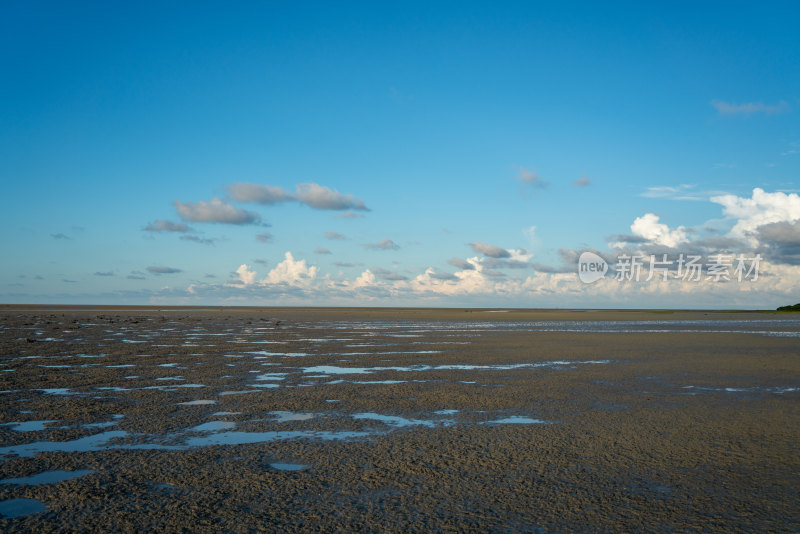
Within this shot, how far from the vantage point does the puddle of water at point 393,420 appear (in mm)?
9133

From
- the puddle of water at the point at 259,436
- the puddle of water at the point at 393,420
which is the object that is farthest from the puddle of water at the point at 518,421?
the puddle of water at the point at 259,436

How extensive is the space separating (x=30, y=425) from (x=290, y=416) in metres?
3.82

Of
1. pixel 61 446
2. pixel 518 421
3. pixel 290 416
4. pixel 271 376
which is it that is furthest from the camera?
pixel 271 376

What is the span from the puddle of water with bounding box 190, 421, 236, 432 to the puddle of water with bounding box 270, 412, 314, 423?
74cm

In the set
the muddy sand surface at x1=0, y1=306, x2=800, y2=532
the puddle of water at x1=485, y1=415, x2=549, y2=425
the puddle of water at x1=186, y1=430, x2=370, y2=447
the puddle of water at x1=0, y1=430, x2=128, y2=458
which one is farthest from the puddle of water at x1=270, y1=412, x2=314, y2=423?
the puddle of water at x1=485, y1=415, x2=549, y2=425

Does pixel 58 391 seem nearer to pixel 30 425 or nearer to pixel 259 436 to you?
pixel 30 425

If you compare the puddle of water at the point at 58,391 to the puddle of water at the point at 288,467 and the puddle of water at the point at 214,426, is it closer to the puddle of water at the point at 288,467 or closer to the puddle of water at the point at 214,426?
the puddle of water at the point at 214,426

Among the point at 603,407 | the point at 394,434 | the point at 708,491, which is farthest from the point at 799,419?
the point at 394,434

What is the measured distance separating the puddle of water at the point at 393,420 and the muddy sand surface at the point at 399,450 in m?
0.07

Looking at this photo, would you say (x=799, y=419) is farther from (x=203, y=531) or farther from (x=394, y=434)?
(x=203, y=531)

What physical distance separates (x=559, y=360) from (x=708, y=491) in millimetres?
13079

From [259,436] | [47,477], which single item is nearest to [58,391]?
[259,436]

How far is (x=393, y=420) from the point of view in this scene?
9453 mm

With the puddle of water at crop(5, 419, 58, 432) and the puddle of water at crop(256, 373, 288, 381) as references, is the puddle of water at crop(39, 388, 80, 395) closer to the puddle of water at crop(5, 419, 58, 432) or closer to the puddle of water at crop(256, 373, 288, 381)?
the puddle of water at crop(5, 419, 58, 432)
